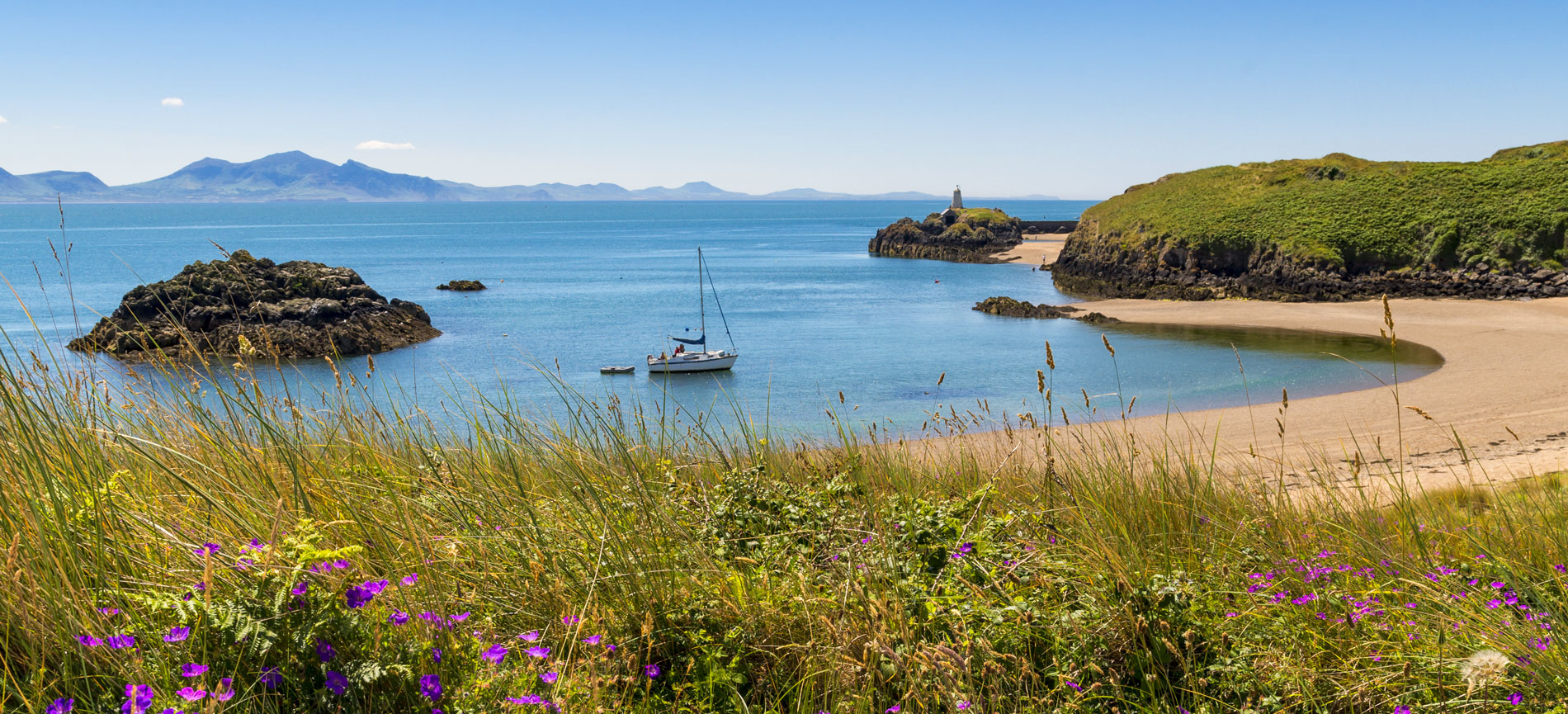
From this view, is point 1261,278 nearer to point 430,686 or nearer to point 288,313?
point 288,313

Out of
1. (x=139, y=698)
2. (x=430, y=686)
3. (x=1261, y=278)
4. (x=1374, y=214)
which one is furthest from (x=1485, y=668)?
(x=1374, y=214)

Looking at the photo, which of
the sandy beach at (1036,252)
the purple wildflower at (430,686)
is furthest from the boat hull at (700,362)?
the sandy beach at (1036,252)

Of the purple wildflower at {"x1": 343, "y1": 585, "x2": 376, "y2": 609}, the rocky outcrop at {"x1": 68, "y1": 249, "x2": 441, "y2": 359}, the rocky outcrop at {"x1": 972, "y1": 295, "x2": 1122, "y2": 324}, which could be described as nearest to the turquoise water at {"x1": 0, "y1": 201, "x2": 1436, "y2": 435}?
the rocky outcrop at {"x1": 972, "y1": 295, "x2": 1122, "y2": 324}

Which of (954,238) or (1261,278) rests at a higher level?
(954,238)

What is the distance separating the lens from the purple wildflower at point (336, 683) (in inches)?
82.7

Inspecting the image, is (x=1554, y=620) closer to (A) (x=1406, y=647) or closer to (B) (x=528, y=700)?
(A) (x=1406, y=647)

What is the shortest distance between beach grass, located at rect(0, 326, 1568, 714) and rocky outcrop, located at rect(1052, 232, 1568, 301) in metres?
38.2

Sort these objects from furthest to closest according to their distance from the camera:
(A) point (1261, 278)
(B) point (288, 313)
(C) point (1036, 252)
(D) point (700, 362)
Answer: (C) point (1036, 252) → (A) point (1261, 278) → (B) point (288, 313) → (D) point (700, 362)

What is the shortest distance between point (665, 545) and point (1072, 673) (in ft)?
4.63

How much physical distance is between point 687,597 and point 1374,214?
5508 centimetres

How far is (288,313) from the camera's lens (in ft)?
117

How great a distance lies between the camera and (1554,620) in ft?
8.57

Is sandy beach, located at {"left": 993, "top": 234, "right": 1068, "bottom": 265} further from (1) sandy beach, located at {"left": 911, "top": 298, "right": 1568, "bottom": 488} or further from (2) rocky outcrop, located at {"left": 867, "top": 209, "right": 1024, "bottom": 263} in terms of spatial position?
(1) sandy beach, located at {"left": 911, "top": 298, "right": 1568, "bottom": 488}

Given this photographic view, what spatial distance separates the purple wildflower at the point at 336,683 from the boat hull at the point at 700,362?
28192mm
